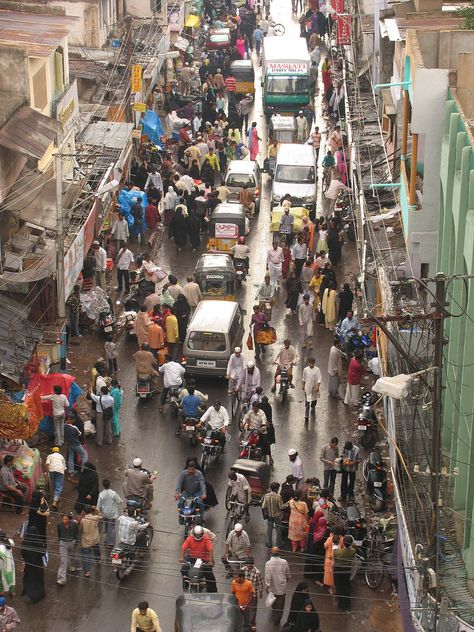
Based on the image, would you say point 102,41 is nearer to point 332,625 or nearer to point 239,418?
point 239,418

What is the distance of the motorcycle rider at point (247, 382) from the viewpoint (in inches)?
1025

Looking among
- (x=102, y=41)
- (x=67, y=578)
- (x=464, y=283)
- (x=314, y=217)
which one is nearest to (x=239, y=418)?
(x=67, y=578)

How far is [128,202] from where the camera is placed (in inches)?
1394

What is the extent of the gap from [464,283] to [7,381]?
342 inches

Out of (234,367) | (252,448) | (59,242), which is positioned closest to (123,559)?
(252,448)

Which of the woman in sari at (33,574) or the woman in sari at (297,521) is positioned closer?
the woman in sari at (33,574)

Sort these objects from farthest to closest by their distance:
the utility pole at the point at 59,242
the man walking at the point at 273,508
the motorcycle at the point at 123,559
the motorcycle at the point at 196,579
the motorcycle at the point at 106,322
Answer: the motorcycle at the point at 106,322, the utility pole at the point at 59,242, the man walking at the point at 273,508, the motorcycle at the point at 123,559, the motorcycle at the point at 196,579

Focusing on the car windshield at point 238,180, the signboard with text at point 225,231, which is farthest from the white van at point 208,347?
the car windshield at point 238,180

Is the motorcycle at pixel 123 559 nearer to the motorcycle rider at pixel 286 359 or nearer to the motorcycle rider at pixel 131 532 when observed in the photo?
the motorcycle rider at pixel 131 532

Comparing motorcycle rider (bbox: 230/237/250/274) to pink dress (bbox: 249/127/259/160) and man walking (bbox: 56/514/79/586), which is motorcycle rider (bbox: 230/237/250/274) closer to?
pink dress (bbox: 249/127/259/160)

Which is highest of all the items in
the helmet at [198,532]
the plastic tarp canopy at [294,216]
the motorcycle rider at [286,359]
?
the helmet at [198,532]

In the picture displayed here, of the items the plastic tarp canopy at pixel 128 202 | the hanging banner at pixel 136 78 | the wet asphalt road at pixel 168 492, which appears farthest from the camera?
the hanging banner at pixel 136 78

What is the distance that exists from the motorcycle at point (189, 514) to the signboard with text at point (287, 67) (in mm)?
27931

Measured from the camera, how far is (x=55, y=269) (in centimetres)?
2708
